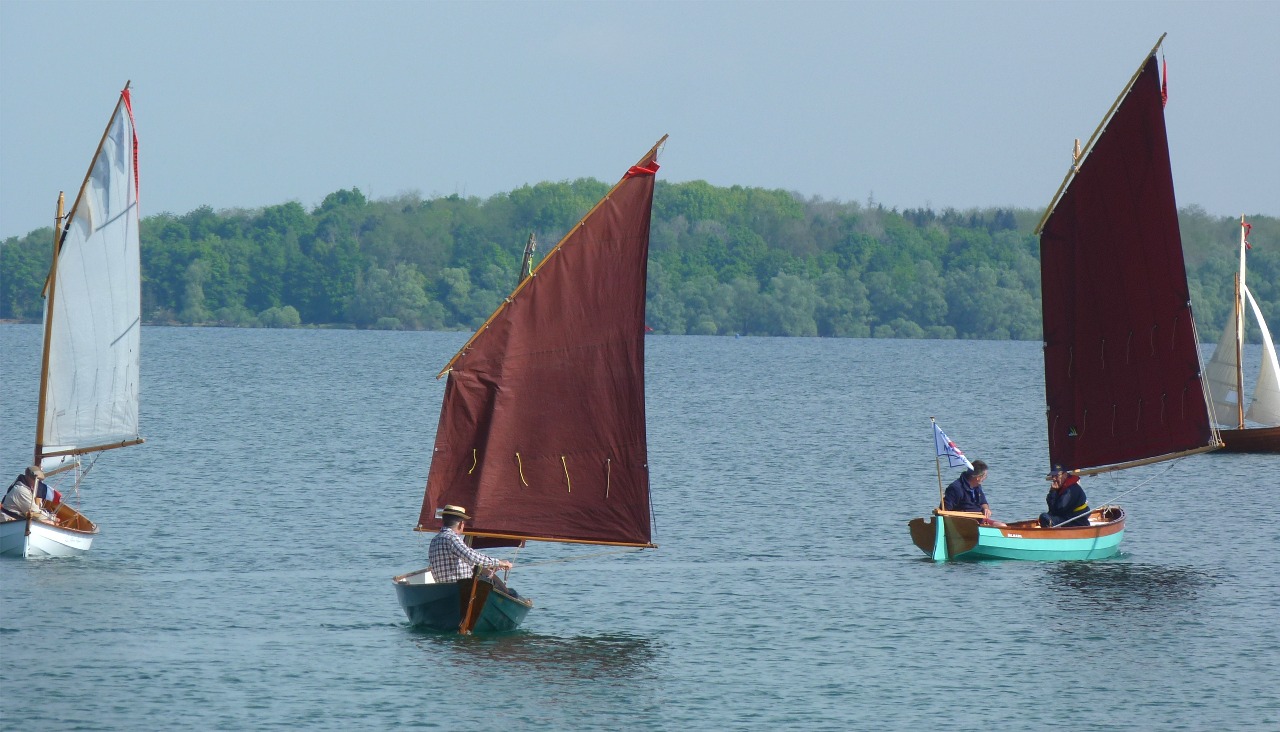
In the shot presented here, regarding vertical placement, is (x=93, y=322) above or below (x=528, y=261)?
below

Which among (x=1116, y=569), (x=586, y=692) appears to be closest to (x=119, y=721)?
(x=586, y=692)

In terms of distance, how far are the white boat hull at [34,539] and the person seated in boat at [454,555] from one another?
495 inches

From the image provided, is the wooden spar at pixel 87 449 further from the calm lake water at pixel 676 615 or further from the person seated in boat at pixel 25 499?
the calm lake water at pixel 676 615

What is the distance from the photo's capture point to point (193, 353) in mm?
168125

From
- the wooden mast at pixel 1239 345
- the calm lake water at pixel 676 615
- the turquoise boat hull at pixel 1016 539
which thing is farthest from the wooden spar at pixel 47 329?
the wooden mast at pixel 1239 345

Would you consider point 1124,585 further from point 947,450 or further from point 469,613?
point 469,613

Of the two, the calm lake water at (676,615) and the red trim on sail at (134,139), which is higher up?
the red trim on sail at (134,139)

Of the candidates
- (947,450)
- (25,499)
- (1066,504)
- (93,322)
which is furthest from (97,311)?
(1066,504)

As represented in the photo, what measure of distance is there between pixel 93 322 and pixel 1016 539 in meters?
Result: 21.7

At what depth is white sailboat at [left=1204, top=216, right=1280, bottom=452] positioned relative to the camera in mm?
65625

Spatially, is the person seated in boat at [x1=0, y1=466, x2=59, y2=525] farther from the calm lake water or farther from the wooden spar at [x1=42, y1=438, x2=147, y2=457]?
the wooden spar at [x1=42, y1=438, x2=147, y2=457]

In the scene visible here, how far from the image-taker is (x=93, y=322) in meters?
40.4

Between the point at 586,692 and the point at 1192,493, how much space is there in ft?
118

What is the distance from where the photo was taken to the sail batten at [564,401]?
30.1m
